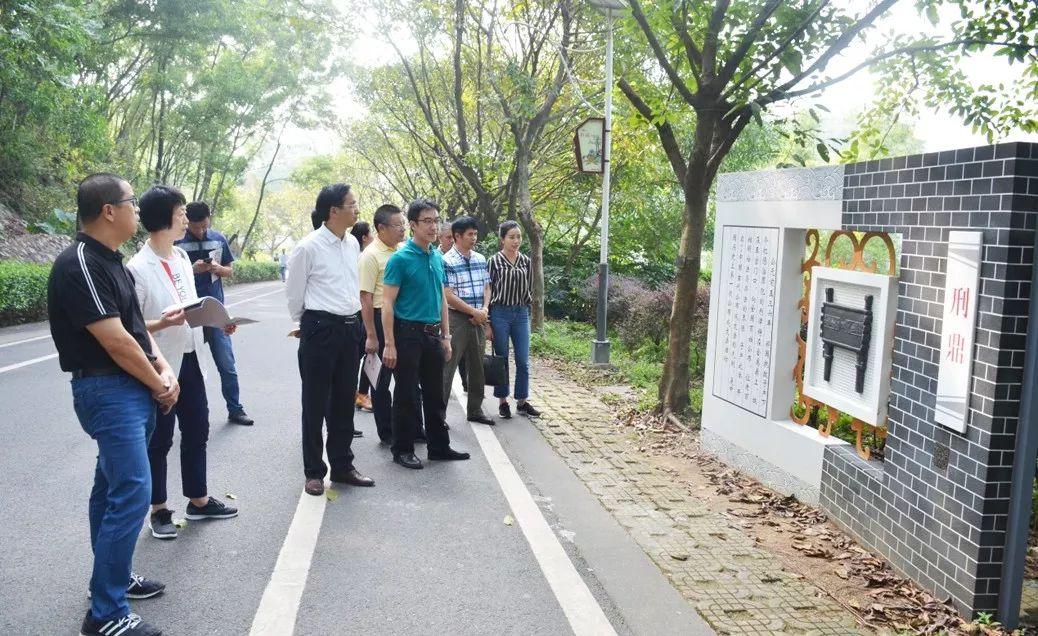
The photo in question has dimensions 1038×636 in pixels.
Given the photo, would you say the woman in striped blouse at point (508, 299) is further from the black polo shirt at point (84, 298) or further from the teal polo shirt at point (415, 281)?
the black polo shirt at point (84, 298)

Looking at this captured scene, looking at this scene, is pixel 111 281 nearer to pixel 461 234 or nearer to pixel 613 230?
pixel 461 234

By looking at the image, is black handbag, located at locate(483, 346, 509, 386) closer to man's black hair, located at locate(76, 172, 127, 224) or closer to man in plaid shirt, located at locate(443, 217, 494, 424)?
man in plaid shirt, located at locate(443, 217, 494, 424)

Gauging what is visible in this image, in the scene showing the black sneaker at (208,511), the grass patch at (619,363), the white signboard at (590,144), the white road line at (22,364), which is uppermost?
the white signboard at (590,144)

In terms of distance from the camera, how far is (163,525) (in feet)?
15.6

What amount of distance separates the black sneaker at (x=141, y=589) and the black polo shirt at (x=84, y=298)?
42.4 inches

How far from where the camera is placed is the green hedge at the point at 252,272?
4206 cm

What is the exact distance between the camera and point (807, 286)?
6.00 metres

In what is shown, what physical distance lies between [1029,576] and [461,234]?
192 inches

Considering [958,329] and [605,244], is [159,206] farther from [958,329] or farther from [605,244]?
[605,244]

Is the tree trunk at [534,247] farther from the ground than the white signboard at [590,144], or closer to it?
closer to it

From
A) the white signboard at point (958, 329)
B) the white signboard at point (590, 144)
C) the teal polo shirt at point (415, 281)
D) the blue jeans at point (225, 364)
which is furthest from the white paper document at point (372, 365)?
the white signboard at point (590, 144)

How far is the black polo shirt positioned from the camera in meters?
3.37

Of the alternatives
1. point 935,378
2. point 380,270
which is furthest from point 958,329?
point 380,270

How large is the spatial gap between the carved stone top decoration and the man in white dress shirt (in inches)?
116
